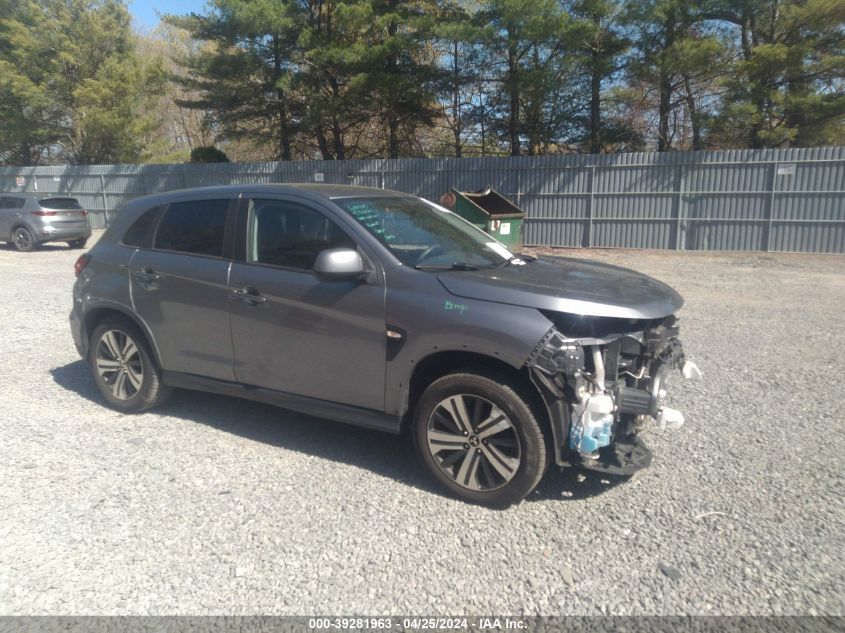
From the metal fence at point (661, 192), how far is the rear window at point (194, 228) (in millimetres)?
14433

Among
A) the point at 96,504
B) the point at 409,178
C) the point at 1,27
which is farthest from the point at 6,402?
the point at 1,27

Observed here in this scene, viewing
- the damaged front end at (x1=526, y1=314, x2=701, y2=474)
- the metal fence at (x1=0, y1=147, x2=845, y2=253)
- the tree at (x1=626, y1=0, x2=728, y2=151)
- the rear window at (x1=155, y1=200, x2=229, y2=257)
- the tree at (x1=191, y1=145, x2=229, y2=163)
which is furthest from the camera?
Result: the tree at (x1=191, y1=145, x2=229, y2=163)

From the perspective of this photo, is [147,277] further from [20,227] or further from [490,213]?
[20,227]

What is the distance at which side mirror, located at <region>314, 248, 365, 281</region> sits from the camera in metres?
3.79

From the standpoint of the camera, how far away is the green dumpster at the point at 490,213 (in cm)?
1272

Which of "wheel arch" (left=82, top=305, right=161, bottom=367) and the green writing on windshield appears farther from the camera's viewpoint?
"wheel arch" (left=82, top=305, right=161, bottom=367)

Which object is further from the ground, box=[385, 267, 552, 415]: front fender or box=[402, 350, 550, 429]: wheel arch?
box=[385, 267, 552, 415]: front fender

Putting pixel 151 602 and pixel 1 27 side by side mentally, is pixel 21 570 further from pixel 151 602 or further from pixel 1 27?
pixel 1 27

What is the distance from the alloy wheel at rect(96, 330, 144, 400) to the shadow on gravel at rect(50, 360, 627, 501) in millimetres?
296

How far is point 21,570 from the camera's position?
10.5ft

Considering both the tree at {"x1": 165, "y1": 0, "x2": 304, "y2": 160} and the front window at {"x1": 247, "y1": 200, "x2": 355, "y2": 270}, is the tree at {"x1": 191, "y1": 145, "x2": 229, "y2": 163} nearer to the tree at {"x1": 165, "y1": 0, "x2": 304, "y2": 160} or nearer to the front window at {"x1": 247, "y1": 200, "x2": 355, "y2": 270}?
the tree at {"x1": 165, "y1": 0, "x2": 304, "y2": 160}

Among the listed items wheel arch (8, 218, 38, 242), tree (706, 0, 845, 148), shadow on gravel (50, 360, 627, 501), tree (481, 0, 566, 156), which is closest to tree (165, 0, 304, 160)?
tree (481, 0, 566, 156)

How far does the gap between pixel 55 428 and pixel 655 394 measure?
429cm

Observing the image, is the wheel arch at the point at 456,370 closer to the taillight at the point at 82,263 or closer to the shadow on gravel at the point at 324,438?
the shadow on gravel at the point at 324,438
